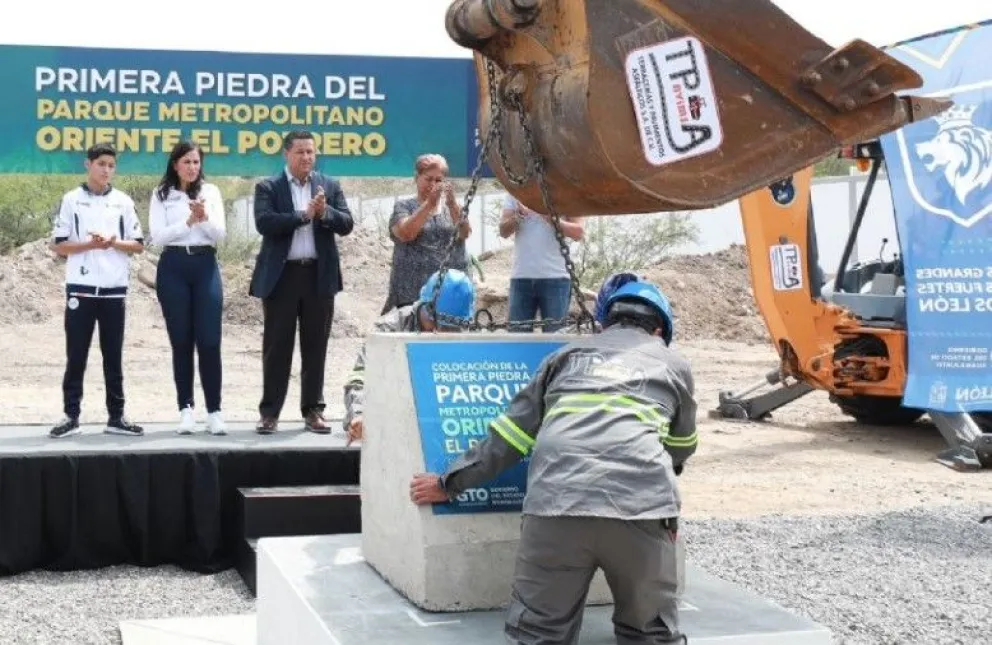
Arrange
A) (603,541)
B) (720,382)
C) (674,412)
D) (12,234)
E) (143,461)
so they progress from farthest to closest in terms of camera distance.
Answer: (12,234)
(720,382)
(143,461)
(674,412)
(603,541)

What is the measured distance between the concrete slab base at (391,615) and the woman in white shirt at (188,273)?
2.87 meters

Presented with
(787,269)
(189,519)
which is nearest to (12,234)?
(787,269)

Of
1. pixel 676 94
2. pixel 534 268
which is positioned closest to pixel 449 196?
pixel 534 268

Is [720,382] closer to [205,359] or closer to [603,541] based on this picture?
[205,359]

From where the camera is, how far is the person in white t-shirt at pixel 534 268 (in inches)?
331

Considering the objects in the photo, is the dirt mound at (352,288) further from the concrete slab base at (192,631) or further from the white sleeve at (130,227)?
the concrete slab base at (192,631)

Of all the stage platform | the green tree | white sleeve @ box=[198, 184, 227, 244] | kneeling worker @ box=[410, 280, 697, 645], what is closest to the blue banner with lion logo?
the stage platform

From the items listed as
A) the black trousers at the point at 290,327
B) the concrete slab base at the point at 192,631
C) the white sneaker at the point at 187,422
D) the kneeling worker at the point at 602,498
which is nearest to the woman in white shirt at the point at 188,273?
the white sneaker at the point at 187,422

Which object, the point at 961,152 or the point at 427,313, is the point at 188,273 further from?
the point at 961,152

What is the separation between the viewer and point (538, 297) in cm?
853

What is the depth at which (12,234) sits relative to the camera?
87.5ft

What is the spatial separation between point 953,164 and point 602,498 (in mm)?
7542

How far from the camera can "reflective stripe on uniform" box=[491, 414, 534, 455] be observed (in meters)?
4.09

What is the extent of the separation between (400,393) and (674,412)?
0.91 metres
